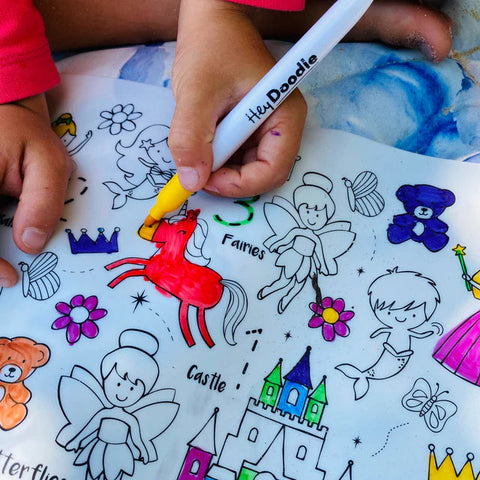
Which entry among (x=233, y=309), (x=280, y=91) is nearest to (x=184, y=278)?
(x=233, y=309)

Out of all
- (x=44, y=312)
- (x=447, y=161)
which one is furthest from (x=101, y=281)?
(x=447, y=161)

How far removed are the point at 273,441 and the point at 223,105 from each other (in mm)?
227

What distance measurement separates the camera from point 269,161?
42 centimetres

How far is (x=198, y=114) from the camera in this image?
393 millimetres

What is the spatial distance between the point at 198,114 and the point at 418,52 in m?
0.23

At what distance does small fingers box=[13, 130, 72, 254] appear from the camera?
0.41 m

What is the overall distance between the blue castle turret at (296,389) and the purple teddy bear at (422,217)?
4.6 inches

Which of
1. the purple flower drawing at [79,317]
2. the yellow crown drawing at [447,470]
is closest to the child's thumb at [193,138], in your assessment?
the purple flower drawing at [79,317]

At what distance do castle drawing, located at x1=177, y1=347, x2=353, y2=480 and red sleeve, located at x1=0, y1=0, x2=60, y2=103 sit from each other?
0.28 metres

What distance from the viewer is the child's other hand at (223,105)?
39cm

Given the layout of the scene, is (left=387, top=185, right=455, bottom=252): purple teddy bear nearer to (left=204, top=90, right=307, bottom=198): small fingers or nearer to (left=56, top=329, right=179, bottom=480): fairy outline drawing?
(left=204, top=90, right=307, bottom=198): small fingers

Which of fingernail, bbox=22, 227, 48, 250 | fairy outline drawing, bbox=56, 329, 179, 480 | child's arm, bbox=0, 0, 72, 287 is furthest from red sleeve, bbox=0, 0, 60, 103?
fairy outline drawing, bbox=56, 329, 179, 480

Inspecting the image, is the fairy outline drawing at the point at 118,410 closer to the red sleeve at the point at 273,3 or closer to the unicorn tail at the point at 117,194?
the unicorn tail at the point at 117,194

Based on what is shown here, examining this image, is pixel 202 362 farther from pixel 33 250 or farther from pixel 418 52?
pixel 418 52
